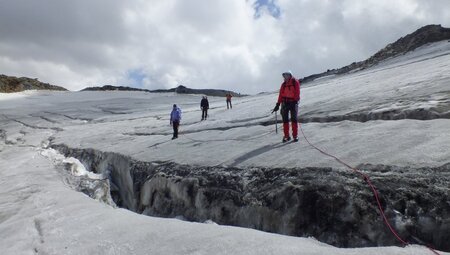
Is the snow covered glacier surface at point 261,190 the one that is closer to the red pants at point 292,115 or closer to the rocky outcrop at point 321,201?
the rocky outcrop at point 321,201

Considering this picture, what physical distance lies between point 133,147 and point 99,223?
24.9ft

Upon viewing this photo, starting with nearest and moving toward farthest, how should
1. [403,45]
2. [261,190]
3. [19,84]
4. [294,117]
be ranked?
[261,190], [294,117], [403,45], [19,84]

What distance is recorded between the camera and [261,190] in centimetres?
696

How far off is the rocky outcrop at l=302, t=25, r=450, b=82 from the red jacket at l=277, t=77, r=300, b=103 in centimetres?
3297

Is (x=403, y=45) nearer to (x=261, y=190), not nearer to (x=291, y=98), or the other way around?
(x=291, y=98)

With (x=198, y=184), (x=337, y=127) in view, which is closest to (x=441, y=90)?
(x=337, y=127)

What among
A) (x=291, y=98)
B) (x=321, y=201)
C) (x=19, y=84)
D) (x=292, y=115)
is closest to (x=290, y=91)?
(x=291, y=98)

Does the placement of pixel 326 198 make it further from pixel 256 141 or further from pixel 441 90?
pixel 441 90

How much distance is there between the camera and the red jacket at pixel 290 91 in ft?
31.7

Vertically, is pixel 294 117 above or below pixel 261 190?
above

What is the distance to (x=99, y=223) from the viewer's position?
6820 mm

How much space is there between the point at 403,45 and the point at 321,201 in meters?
44.0

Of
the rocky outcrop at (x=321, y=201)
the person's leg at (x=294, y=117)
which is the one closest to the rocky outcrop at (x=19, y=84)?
the person's leg at (x=294, y=117)

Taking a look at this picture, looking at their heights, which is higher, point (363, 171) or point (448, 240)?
point (363, 171)
